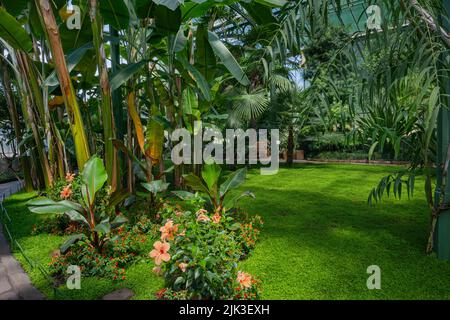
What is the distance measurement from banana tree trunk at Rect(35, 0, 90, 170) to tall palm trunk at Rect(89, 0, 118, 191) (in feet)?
0.71

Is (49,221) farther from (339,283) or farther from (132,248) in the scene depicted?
(339,283)

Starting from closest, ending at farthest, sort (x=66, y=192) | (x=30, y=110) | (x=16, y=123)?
(x=66, y=192) → (x=30, y=110) → (x=16, y=123)

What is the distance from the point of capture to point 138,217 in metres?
3.07

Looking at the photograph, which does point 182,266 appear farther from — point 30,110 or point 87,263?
point 30,110

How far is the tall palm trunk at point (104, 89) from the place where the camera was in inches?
96.6

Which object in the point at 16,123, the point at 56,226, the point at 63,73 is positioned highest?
the point at 63,73

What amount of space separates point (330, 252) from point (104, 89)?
7.89 ft

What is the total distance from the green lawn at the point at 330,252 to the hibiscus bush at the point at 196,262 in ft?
1.05

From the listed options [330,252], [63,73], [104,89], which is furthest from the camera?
[104,89]

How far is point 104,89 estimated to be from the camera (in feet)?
8.32

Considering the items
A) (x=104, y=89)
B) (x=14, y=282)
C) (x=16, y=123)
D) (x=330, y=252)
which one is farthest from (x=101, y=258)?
(x=16, y=123)

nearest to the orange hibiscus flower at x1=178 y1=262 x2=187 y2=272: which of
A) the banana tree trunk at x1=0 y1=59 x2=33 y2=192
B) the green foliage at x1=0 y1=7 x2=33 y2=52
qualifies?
the green foliage at x1=0 y1=7 x2=33 y2=52

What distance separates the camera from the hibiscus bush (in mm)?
1552

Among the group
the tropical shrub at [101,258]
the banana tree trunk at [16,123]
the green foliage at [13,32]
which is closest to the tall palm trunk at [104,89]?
the tropical shrub at [101,258]
